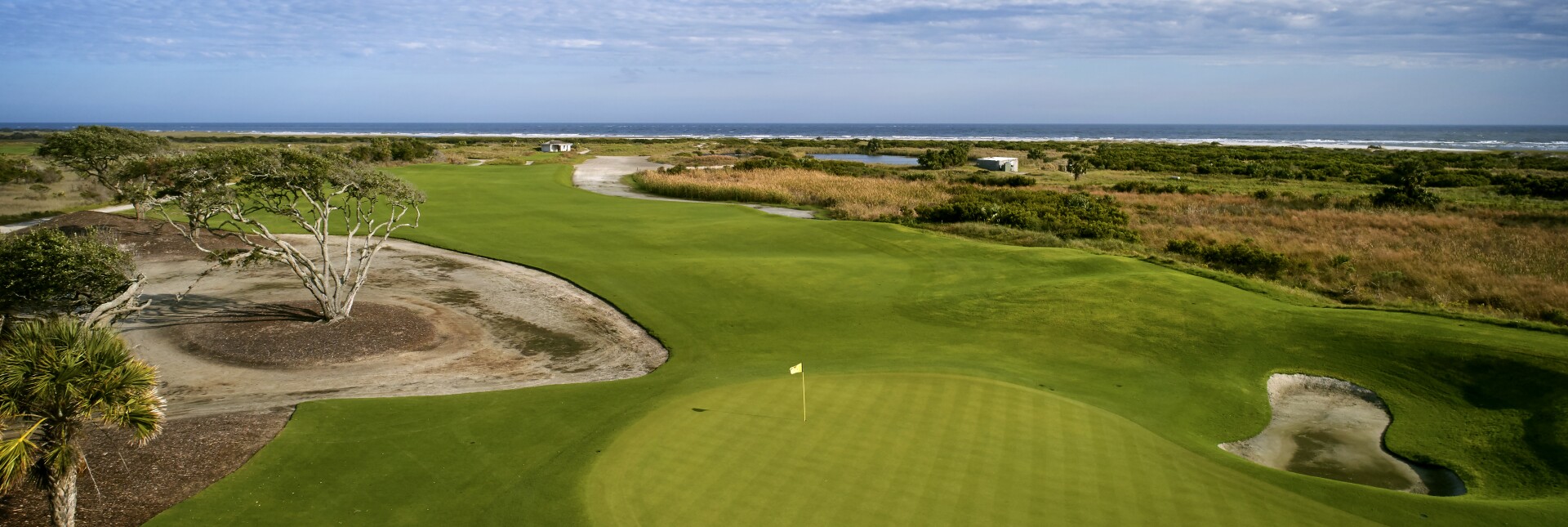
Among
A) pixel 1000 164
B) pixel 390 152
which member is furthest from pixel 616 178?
pixel 1000 164

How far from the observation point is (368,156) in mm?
63719

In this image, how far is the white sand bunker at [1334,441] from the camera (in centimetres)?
1061

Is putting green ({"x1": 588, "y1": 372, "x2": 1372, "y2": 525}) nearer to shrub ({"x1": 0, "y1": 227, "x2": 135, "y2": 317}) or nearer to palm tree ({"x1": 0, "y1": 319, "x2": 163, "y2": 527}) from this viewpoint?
palm tree ({"x1": 0, "y1": 319, "x2": 163, "y2": 527})

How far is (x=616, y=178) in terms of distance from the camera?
57.7 meters

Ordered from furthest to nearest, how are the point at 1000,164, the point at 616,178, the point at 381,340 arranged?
the point at 1000,164 → the point at 616,178 → the point at 381,340

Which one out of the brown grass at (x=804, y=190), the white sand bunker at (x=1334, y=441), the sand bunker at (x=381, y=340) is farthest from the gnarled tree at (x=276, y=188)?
the brown grass at (x=804, y=190)

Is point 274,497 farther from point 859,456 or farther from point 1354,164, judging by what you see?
point 1354,164

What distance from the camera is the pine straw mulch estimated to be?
28.0 feet

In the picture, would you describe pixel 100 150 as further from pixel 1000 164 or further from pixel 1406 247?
pixel 1000 164

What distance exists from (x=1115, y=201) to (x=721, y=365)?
3375 cm

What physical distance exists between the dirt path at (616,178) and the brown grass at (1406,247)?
676 inches

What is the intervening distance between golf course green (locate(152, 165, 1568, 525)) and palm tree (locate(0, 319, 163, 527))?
1.20m

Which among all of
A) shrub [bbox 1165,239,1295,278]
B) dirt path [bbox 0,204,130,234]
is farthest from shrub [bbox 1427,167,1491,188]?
dirt path [bbox 0,204,130,234]

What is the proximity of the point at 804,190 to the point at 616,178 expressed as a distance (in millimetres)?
18353
